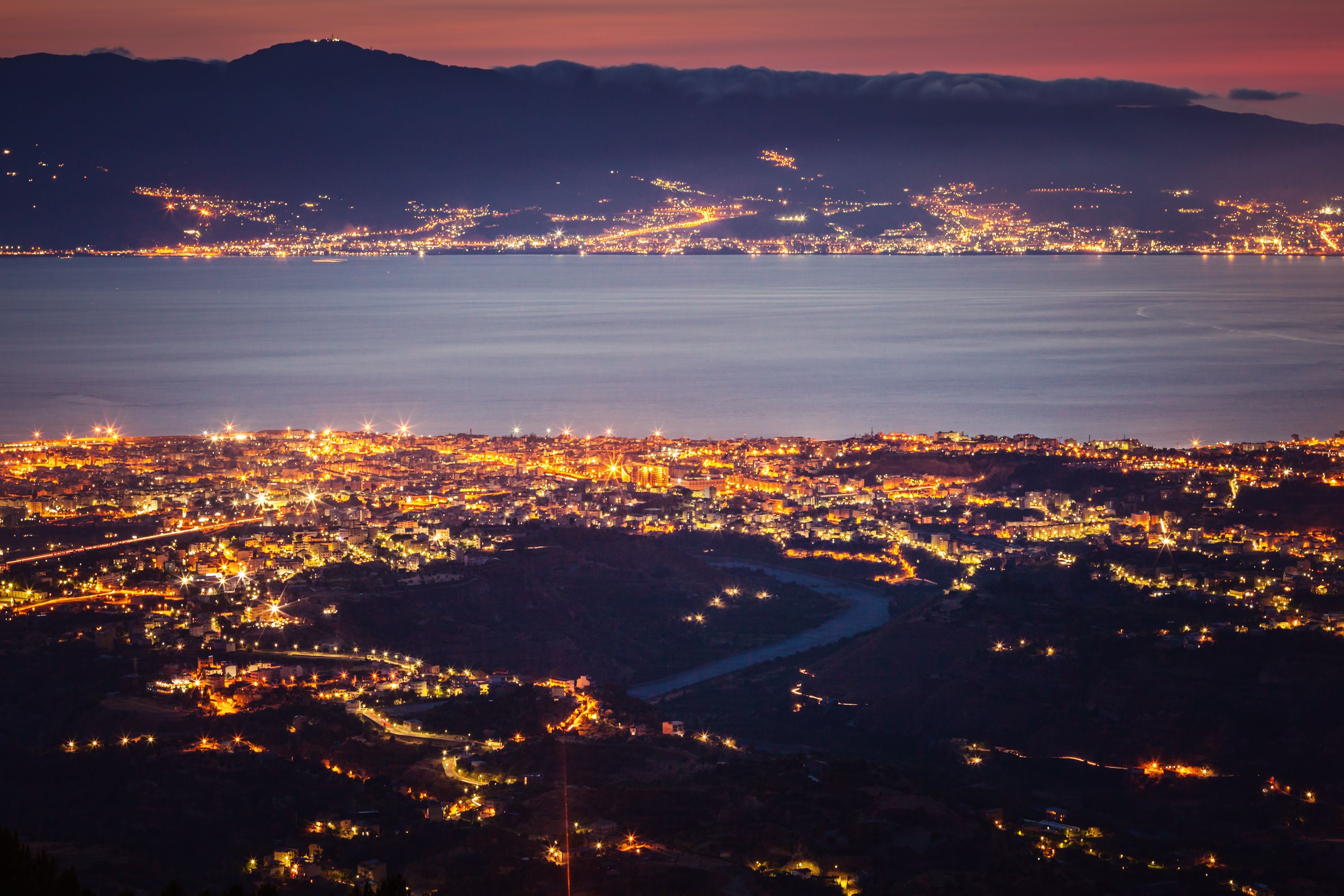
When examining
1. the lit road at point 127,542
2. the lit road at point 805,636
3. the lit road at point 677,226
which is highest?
the lit road at point 677,226

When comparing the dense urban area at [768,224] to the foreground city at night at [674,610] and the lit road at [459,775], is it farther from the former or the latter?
the lit road at [459,775]

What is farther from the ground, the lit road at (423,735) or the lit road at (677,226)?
the lit road at (677,226)

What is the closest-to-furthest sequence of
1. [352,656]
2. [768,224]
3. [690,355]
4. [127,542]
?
[352,656]
[127,542]
[690,355]
[768,224]

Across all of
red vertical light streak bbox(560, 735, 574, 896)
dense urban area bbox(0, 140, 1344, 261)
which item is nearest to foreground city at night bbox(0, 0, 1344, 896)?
red vertical light streak bbox(560, 735, 574, 896)

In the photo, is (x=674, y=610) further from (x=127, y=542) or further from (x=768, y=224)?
(x=768, y=224)

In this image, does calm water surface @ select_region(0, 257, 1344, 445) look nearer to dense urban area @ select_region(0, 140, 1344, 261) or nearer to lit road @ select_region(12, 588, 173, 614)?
lit road @ select_region(12, 588, 173, 614)

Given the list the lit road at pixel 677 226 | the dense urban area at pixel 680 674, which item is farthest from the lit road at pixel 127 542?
the lit road at pixel 677 226

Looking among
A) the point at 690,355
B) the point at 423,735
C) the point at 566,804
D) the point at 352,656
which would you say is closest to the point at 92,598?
the point at 352,656
